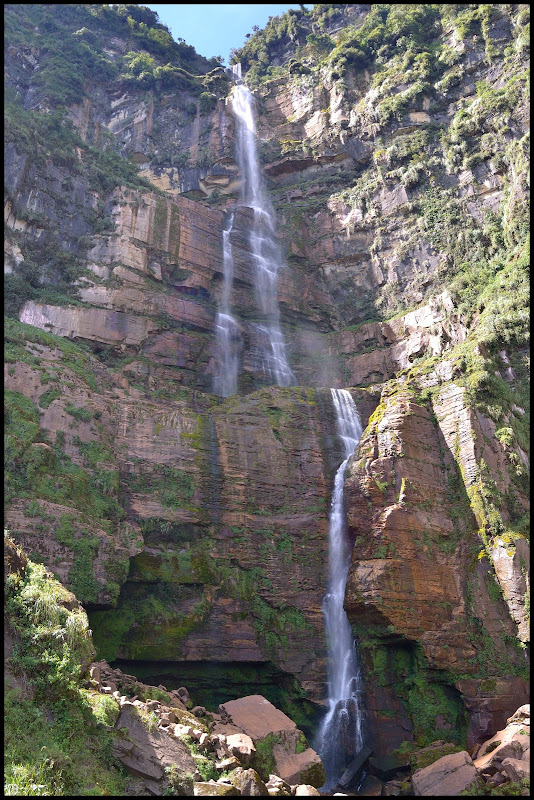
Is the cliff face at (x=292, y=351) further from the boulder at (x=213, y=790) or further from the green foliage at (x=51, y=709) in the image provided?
the boulder at (x=213, y=790)

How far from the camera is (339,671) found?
2280 cm

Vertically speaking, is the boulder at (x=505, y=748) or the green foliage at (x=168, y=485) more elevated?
the green foliage at (x=168, y=485)

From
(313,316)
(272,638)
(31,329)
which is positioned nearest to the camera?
(272,638)

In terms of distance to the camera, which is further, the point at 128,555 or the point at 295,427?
the point at 295,427

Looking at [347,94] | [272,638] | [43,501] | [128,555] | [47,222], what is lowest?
[272,638]

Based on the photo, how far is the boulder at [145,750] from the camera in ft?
43.9

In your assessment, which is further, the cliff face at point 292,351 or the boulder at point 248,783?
the cliff face at point 292,351

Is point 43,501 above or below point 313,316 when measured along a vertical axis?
below

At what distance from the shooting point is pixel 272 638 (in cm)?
2292

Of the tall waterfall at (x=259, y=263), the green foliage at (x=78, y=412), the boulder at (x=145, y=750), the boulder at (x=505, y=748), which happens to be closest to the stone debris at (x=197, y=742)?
the boulder at (x=145, y=750)

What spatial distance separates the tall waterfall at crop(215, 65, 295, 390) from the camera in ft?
121

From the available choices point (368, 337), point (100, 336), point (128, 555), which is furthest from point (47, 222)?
point (128, 555)

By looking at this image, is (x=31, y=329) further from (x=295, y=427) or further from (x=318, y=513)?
(x=318, y=513)

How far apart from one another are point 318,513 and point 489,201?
24281 mm
